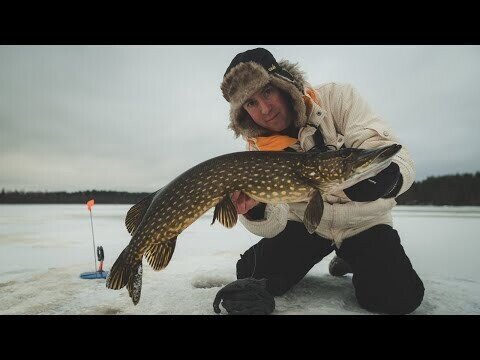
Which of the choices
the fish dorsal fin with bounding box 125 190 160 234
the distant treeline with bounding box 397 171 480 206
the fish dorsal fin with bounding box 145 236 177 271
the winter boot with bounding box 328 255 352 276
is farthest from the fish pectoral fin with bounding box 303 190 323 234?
the distant treeline with bounding box 397 171 480 206

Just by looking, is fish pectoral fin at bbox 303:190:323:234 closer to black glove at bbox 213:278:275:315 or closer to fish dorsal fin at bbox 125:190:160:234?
black glove at bbox 213:278:275:315

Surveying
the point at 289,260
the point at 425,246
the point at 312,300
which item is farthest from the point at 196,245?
the point at 425,246

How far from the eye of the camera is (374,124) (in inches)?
85.5

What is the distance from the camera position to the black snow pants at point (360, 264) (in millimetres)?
2156

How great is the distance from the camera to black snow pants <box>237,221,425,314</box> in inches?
84.9

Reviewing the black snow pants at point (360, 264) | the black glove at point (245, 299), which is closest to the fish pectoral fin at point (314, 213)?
the black glove at point (245, 299)

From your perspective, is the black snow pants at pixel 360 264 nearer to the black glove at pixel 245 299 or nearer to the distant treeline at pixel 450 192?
the black glove at pixel 245 299

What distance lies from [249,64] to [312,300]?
1.83m

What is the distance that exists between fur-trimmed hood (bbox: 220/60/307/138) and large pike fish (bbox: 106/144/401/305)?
0.66m

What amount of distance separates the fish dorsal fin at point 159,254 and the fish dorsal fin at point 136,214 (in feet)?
0.77
